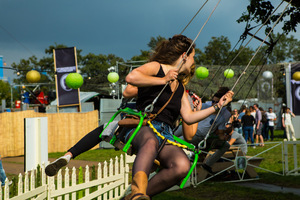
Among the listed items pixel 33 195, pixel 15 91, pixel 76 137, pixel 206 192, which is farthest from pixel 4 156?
pixel 15 91

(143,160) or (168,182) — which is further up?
(143,160)

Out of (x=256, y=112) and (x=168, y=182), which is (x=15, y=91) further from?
(x=168, y=182)

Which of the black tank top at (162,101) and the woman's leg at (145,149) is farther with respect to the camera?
the black tank top at (162,101)

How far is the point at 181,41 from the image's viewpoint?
353 centimetres

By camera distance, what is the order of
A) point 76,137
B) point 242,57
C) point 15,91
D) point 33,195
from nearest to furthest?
point 33,195
point 76,137
point 242,57
point 15,91

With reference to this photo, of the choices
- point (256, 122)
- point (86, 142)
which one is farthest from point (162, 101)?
point (256, 122)

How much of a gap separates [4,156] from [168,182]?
14117 mm

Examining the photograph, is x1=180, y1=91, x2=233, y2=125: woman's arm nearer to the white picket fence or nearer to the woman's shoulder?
the woman's shoulder

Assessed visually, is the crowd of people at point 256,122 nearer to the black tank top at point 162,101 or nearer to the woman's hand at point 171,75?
the black tank top at point 162,101

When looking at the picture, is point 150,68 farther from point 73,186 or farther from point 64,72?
point 64,72

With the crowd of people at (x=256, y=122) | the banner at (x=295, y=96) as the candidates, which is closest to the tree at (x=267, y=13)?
the crowd of people at (x=256, y=122)

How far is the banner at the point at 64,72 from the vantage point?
17969mm

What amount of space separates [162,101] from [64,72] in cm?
1532

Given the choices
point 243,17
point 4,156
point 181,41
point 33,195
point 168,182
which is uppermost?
point 243,17
